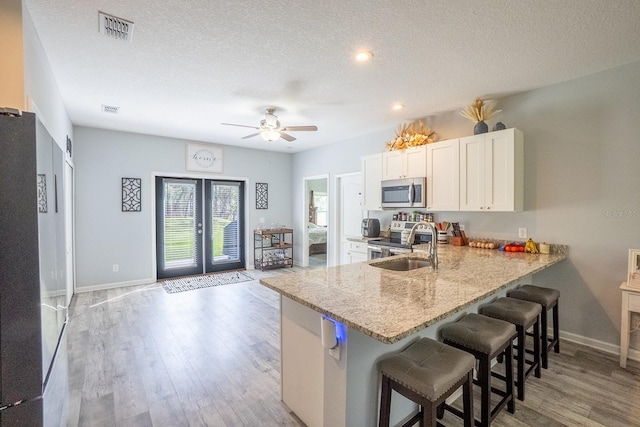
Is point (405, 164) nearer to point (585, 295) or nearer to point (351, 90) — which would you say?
point (351, 90)

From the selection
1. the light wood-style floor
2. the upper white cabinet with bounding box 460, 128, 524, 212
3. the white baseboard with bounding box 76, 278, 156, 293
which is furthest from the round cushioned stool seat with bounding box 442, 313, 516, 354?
the white baseboard with bounding box 76, 278, 156, 293

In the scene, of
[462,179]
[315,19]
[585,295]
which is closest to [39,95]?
[315,19]

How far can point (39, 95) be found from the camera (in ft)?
7.64

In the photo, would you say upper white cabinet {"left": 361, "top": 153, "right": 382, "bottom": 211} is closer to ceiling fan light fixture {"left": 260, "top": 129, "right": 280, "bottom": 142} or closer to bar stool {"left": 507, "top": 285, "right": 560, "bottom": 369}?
ceiling fan light fixture {"left": 260, "top": 129, "right": 280, "bottom": 142}

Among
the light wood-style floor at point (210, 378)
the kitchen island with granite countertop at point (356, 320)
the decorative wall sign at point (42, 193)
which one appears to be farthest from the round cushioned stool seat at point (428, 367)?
the decorative wall sign at point (42, 193)

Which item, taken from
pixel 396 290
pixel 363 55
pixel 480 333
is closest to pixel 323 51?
pixel 363 55

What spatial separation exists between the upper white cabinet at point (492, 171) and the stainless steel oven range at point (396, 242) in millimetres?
797

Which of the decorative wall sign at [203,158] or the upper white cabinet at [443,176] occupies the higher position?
the decorative wall sign at [203,158]

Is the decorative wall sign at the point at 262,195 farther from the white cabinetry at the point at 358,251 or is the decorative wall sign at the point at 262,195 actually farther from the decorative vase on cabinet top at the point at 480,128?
the decorative vase on cabinet top at the point at 480,128

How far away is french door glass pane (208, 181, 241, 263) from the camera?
6.21 m

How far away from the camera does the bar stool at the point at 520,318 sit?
2.14 metres

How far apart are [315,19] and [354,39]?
37 cm

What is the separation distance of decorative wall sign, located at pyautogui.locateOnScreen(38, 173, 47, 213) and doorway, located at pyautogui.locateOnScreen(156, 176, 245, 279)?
4602 millimetres

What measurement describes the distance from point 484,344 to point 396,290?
59 cm
